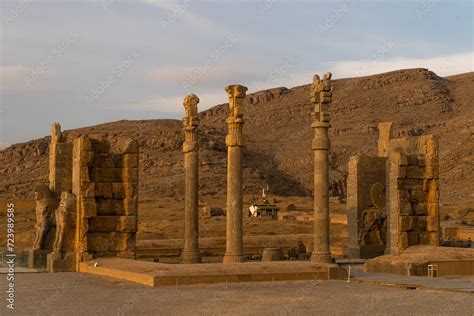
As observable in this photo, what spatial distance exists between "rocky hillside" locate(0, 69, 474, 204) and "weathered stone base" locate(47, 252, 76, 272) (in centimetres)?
5232

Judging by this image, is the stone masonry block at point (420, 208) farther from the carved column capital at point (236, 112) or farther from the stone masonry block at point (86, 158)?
the stone masonry block at point (86, 158)

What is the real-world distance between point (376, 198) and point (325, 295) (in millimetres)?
11218

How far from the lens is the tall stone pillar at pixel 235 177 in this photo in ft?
64.8

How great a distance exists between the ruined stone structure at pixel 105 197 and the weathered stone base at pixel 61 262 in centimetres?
16

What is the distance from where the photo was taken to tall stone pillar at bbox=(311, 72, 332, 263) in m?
19.1

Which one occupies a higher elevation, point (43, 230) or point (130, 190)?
point (130, 190)

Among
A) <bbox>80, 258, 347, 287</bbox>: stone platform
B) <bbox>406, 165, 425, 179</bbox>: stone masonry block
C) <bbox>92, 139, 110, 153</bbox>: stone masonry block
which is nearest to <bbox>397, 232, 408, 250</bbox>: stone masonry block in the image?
<bbox>406, 165, 425, 179</bbox>: stone masonry block

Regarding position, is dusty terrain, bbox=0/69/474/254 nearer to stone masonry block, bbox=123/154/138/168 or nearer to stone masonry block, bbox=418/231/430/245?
stone masonry block, bbox=418/231/430/245

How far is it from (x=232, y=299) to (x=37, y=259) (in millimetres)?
8985

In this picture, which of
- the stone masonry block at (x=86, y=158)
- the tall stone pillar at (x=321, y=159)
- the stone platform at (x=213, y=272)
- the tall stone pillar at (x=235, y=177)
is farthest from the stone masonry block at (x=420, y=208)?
the stone masonry block at (x=86, y=158)

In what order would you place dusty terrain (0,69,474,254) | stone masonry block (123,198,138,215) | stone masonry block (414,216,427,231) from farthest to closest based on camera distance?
dusty terrain (0,69,474,254)
stone masonry block (414,216,427,231)
stone masonry block (123,198,138,215)

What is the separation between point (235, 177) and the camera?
20031 millimetres

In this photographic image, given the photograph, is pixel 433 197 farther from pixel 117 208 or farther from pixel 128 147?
pixel 117 208

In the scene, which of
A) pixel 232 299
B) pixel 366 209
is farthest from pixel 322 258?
pixel 232 299
